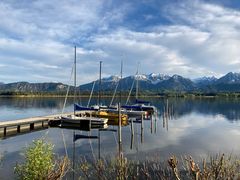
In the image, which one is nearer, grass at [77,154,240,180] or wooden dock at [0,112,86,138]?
grass at [77,154,240,180]

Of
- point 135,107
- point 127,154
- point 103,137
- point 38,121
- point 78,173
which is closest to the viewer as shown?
point 78,173

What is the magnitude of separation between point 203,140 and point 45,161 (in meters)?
36.3

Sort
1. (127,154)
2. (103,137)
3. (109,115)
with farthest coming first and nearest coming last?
(109,115) → (103,137) → (127,154)

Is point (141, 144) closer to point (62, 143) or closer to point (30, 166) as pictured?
point (62, 143)

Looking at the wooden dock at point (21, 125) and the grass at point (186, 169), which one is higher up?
the grass at point (186, 169)

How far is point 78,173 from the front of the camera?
25125 mm

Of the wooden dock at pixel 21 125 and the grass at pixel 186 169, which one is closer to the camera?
the grass at pixel 186 169

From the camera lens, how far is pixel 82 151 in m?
35.8

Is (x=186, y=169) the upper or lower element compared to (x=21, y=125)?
upper

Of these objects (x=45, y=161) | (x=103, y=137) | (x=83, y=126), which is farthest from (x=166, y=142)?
(x=45, y=161)

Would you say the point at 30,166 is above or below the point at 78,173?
above

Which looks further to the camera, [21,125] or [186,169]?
[21,125]

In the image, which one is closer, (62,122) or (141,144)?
(141,144)

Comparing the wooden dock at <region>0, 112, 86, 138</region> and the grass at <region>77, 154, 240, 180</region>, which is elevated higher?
the grass at <region>77, 154, 240, 180</region>
